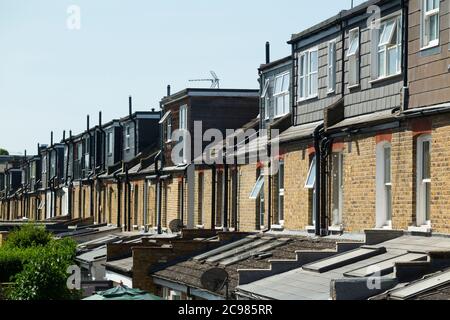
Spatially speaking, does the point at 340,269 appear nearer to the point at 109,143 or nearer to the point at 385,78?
the point at 385,78

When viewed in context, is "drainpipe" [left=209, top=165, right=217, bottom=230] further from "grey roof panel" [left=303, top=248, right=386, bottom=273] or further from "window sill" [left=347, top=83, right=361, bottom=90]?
"grey roof panel" [left=303, top=248, right=386, bottom=273]

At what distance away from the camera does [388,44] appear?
27141mm

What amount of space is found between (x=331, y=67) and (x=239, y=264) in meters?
5.66

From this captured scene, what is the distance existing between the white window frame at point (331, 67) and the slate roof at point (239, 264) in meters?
3.92

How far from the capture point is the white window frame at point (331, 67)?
31.2 m

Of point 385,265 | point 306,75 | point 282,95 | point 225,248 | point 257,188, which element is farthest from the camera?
point 282,95

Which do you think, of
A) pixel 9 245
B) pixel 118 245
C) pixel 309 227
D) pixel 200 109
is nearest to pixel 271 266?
pixel 309 227

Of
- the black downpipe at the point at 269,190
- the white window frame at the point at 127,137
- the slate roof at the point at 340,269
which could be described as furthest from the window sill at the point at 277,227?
the white window frame at the point at 127,137

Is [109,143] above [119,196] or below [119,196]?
above

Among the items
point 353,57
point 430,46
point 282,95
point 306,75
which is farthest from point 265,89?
point 430,46

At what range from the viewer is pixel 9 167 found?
4171 inches

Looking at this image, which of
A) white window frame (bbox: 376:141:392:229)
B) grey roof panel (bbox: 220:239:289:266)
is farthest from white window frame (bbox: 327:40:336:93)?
white window frame (bbox: 376:141:392:229)

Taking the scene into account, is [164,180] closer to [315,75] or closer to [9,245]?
[9,245]

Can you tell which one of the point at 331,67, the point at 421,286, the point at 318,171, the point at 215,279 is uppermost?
the point at 331,67
